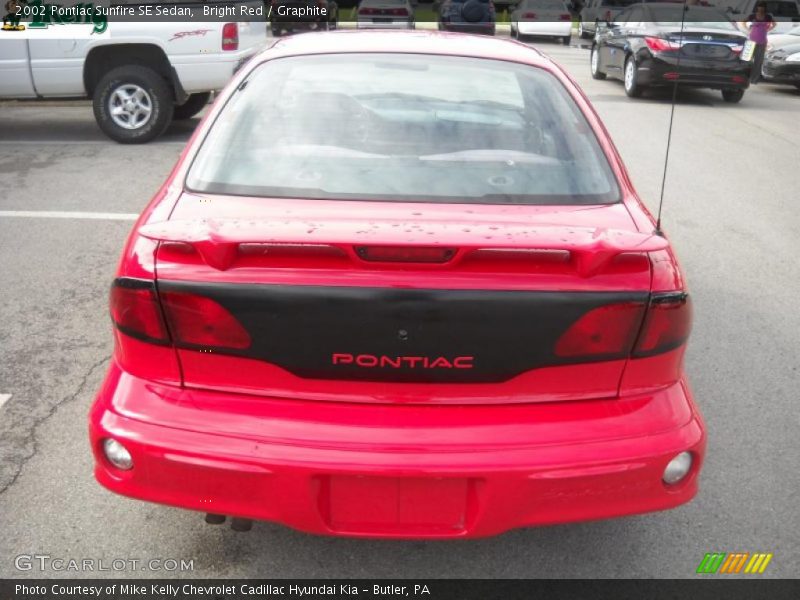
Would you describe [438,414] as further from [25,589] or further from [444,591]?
[25,589]

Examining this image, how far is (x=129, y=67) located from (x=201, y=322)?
756 centimetres

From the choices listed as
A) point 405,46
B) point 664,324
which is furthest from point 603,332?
point 405,46

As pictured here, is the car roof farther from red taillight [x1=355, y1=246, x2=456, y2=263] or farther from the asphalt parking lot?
the asphalt parking lot

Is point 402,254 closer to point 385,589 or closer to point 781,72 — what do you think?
point 385,589

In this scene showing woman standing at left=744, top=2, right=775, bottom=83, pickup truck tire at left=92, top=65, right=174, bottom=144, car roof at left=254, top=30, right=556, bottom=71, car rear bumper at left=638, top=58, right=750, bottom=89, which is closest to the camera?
car roof at left=254, top=30, right=556, bottom=71

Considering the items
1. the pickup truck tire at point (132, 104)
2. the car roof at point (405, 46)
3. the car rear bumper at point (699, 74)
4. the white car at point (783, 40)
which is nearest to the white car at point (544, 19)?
the white car at point (783, 40)

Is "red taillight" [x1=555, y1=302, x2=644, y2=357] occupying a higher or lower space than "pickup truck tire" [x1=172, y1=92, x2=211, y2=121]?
higher

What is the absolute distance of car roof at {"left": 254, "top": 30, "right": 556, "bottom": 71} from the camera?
3.36 m

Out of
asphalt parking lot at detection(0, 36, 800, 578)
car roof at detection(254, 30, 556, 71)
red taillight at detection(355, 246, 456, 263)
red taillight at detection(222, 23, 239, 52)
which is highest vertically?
car roof at detection(254, 30, 556, 71)

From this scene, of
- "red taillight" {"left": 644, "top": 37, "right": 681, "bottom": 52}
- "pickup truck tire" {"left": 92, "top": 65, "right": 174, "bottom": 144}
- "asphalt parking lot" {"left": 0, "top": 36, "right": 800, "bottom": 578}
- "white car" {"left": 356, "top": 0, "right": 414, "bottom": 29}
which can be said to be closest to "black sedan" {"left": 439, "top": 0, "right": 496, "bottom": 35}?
"white car" {"left": 356, "top": 0, "right": 414, "bottom": 29}

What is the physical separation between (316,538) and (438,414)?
864 millimetres

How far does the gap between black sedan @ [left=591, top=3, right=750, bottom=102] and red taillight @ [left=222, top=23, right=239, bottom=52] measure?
6.67 metres

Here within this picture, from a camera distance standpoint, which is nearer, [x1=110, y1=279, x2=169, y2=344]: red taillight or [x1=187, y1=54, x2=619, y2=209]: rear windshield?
[x1=110, y1=279, x2=169, y2=344]: red taillight

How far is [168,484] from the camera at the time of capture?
233cm
